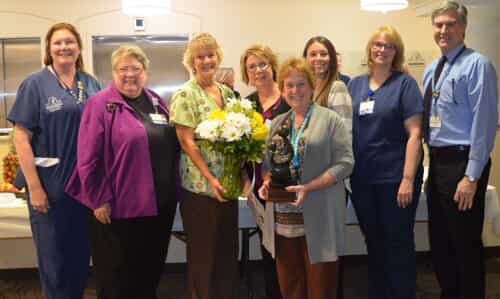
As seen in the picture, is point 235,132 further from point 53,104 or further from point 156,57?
point 156,57

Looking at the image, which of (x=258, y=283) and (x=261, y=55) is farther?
(x=258, y=283)

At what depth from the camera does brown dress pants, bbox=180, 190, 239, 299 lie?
2760mm

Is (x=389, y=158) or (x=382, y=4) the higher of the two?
(x=382, y=4)

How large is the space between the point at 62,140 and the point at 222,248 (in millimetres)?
1037

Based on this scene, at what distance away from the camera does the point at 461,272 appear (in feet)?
9.59

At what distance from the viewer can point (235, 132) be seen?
248cm

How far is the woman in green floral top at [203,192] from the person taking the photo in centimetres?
272

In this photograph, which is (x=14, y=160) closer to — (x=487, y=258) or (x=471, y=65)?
(x=471, y=65)

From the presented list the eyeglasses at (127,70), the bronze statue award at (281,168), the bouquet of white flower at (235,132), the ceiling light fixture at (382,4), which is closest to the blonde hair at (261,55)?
the bouquet of white flower at (235,132)

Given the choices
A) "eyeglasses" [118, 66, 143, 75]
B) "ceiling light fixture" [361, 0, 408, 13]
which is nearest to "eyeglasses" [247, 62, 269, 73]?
"eyeglasses" [118, 66, 143, 75]

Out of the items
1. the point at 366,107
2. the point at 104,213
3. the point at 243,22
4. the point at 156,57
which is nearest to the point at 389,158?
the point at 366,107

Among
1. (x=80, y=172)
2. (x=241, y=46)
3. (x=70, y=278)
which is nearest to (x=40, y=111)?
(x=80, y=172)

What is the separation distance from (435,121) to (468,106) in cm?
19

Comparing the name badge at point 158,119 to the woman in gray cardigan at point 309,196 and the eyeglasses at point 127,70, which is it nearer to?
the eyeglasses at point 127,70
